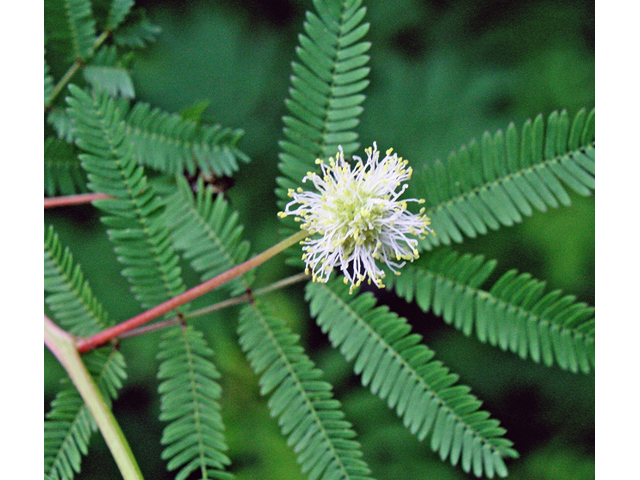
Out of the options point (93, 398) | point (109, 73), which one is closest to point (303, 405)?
point (93, 398)

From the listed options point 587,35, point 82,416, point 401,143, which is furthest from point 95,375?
point 587,35

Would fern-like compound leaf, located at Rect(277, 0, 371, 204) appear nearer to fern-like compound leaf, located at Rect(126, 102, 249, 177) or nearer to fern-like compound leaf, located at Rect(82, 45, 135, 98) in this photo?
fern-like compound leaf, located at Rect(126, 102, 249, 177)

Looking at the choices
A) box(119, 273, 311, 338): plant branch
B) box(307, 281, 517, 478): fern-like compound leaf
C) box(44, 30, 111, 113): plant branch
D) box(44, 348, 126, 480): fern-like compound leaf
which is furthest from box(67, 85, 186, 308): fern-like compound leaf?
box(307, 281, 517, 478): fern-like compound leaf

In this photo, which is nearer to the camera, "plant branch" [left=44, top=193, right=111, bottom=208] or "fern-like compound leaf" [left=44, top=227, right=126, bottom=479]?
"fern-like compound leaf" [left=44, top=227, right=126, bottom=479]

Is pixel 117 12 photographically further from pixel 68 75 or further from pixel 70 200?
pixel 70 200

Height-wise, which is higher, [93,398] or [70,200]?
[70,200]

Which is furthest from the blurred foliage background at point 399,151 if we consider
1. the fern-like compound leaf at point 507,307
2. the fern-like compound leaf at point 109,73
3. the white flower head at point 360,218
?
the white flower head at point 360,218

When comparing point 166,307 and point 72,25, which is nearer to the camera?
point 166,307
